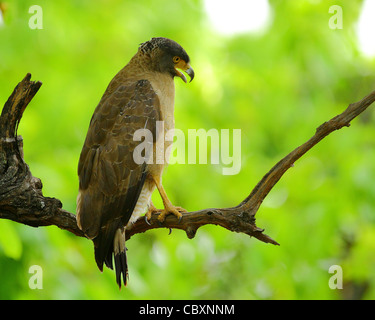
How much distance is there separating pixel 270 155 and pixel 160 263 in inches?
102

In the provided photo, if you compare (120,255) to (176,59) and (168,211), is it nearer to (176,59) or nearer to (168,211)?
(168,211)

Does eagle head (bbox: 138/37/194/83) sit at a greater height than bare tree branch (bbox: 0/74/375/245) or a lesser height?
greater

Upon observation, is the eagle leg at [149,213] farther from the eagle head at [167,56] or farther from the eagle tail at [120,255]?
the eagle head at [167,56]

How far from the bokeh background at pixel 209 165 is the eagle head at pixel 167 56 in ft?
5.97

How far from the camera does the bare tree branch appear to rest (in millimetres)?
2592

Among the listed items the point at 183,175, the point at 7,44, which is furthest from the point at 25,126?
the point at 183,175

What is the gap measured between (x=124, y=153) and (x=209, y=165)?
3768 mm

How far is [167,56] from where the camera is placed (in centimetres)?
326

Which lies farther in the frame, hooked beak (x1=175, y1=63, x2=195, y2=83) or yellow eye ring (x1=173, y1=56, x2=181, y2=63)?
yellow eye ring (x1=173, y1=56, x2=181, y2=63)

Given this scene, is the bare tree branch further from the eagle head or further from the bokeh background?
the bokeh background

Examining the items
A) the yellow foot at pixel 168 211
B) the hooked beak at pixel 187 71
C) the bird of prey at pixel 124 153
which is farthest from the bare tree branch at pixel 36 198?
the hooked beak at pixel 187 71

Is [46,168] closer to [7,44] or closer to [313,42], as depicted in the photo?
[7,44]

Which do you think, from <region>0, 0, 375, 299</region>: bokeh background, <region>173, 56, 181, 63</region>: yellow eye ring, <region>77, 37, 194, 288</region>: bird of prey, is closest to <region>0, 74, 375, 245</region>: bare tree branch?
<region>77, 37, 194, 288</region>: bird of prey

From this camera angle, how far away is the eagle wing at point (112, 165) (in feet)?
9.55
